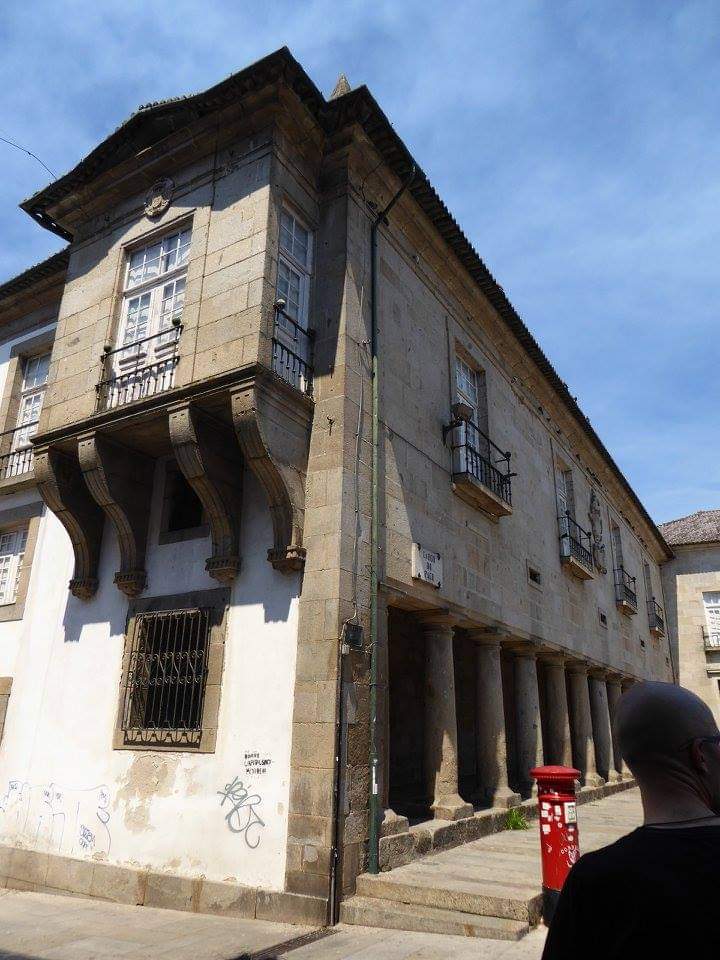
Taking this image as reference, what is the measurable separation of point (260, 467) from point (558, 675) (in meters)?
9.14

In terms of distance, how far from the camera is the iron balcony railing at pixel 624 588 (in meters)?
19.3

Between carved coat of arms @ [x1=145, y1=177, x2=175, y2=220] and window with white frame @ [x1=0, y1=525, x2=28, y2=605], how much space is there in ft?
16.6

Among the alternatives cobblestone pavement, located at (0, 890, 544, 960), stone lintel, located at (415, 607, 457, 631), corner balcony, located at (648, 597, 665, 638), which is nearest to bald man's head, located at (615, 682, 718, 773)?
cobblestone pavement, located at (0, 890, 544, 960)

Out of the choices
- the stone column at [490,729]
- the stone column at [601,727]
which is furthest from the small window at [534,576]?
the stone column at [601,727]

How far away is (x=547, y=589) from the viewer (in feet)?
45.9

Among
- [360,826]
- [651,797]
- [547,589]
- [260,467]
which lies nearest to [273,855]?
[360,826]

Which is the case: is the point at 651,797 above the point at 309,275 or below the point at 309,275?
below

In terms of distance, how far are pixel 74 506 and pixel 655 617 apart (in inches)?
791

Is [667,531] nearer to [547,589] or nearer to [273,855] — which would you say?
[547,589]

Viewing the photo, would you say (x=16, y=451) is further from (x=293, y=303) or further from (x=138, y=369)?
(x=293, y=303)

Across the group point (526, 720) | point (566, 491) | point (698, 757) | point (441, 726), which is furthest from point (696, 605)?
point (698, 757)

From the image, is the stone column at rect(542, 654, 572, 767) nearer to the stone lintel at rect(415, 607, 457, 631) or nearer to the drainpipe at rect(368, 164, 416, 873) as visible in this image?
the stone lintel at rect(415, 607, 457, 631)

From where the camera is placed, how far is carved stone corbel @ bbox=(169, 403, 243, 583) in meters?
7.93

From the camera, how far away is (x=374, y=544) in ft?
26.8
